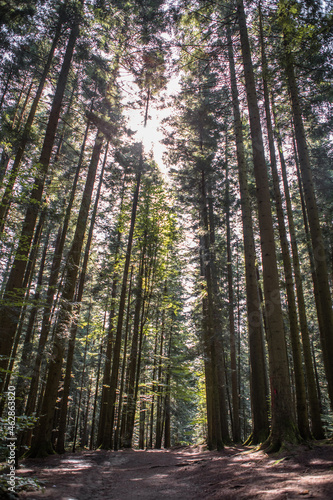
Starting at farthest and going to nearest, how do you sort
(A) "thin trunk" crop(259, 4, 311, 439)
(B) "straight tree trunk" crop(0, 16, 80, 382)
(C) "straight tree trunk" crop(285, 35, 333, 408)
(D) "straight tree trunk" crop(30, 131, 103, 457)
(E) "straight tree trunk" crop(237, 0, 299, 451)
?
(D) "straight tree trunk" crop(30, 131, 103, 457), (A) "thin trunk" crop(259, 4, 311, 439), (C) "straight tree trunk" crop(285, 35, 333, 408), (B) "straight tree trunk" crop(0, 16, 80, 382), (E) "straight tree trunk" crop(237, 0, 299, 451)

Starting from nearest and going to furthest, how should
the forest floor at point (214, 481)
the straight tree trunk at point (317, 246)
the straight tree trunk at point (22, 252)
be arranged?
the forest floor at point (214, 481) < the straight tree trunk at point (22, 252) < the straight tree trunk at point (317, 246)

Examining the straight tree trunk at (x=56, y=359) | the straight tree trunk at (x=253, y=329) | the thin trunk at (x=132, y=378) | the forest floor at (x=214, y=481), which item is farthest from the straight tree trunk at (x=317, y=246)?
the thin trunk at (x=132, y=378)

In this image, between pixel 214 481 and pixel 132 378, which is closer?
pixel 214 481

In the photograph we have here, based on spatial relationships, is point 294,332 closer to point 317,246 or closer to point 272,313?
point 317,246

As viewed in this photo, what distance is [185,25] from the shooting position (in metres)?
9.08

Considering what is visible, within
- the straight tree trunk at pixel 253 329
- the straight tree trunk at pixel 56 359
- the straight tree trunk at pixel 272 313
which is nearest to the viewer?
the straight tree trunk at pixel 272 313

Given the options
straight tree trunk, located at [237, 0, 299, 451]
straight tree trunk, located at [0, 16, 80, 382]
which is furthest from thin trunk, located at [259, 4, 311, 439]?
straight tree trunk, located at [0, 16, 80, 382]

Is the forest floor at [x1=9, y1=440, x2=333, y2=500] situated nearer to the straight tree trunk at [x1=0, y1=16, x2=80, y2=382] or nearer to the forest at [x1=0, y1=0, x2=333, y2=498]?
the forest at [x1=0, y1=0, x2=333, y2=498]

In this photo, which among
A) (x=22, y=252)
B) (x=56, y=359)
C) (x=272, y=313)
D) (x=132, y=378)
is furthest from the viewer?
(x=132, y=378)

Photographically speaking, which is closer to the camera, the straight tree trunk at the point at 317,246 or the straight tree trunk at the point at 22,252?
the straight tree trunk at the point at 22,252

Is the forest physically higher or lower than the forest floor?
higher

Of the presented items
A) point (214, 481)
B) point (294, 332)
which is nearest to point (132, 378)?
point (294, 332)

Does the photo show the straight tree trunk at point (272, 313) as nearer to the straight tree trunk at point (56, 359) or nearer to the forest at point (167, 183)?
the forest at point (167, 183)

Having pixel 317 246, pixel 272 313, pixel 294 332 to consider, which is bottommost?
pixel 272 313
